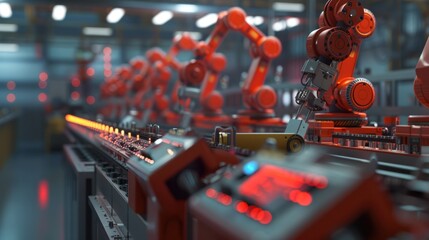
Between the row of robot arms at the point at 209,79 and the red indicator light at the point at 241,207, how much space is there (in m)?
6.50

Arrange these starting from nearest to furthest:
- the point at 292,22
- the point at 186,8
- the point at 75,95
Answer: the point at 186,8, the point at 292,22, the point at 75,95

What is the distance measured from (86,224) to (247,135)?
2.28 meters

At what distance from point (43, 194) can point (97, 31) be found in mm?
12610

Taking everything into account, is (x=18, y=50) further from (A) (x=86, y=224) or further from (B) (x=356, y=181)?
(B) (x=356, y=181)

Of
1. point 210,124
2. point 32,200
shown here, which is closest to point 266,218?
point 32,200

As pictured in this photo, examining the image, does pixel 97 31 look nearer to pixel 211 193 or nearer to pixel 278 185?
pixel 211 193

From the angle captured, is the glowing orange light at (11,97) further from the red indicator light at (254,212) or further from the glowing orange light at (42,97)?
the red indicator light at (254,212)

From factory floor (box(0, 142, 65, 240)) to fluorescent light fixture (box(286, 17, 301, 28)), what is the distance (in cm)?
617

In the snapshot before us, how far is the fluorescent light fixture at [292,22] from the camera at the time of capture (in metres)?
13.1

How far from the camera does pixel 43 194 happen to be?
9516mm

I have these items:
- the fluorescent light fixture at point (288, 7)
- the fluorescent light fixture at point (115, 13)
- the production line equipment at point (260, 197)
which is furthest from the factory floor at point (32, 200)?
the fluorescent light fixture at point (288, 7)

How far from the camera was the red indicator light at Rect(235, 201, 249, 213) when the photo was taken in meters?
1.49

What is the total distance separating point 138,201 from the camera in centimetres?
287

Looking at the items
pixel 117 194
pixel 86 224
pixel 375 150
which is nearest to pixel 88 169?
pixel 86 224
